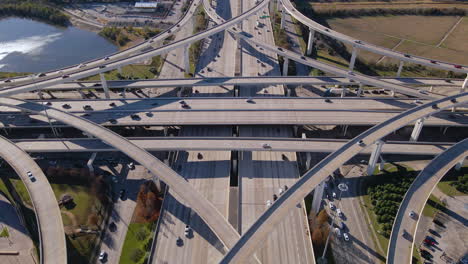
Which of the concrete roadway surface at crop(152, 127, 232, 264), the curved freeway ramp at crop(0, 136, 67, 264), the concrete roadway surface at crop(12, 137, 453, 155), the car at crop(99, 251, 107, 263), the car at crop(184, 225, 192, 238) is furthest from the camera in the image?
the concrete roadway surface at crop(12, 137, 453, 155)

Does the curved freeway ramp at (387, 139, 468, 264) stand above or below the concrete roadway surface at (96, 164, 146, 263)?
above

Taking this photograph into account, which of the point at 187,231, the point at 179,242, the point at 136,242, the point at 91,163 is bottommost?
the point at 136,242

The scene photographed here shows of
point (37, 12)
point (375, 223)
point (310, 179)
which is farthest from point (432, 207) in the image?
point (37, 12)

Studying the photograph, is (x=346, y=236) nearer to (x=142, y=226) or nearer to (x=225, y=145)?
(x=225, y=145)

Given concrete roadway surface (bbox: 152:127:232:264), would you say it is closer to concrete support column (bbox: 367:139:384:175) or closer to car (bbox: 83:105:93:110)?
car (bbox: 83:105:93:110)

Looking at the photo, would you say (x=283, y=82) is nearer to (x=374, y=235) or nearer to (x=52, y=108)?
(x=374, y=235)

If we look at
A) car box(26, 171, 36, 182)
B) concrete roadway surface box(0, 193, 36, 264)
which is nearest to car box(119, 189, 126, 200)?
car box(26, 171, 36, 182)
